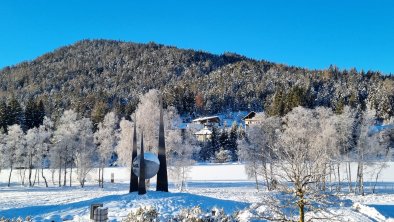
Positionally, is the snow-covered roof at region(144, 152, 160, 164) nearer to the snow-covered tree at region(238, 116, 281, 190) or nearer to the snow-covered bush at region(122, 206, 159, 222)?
the snow-covered bush at region(122, 206, 159, 222)

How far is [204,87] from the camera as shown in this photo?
152875mm

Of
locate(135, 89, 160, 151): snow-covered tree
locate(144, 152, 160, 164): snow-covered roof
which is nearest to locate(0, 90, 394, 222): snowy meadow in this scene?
locate(135, 89, 160, 151): snow-covered tree

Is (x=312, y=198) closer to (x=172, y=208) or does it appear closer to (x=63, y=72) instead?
(x=172, y=208)

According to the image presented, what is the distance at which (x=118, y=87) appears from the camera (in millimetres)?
169125

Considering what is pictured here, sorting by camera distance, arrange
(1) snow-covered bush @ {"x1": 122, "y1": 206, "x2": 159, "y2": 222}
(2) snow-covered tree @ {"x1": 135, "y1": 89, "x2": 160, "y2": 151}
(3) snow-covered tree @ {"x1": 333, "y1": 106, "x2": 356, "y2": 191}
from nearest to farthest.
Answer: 1. (1) snow-covered bush @ {"x1": 122, "y1": 206, "x2": 159, "y2": 222}
2. (2) snow-covered tree @ {"x1": 135, "y1": 89, "x2": 160, "y2": 151}
3. (3) snow-covered tree @ {"x1": 333, "y1": 106, "x2": 356, "y2": 191}

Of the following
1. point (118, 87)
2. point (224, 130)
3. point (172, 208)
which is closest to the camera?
point (172, 208)

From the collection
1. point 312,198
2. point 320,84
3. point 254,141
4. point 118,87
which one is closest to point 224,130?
point 254,141

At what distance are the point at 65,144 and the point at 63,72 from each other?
6014 inches

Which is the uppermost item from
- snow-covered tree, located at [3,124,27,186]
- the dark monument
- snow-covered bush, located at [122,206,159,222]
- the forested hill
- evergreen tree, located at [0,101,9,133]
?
the forested hill

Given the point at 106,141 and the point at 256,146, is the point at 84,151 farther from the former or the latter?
the point at 256,146

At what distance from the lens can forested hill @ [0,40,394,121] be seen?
103m

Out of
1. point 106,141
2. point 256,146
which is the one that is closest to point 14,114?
point 106,141

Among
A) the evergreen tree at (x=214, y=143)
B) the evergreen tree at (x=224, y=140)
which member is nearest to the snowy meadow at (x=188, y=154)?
the evergreen tree at (x=224, y=140)

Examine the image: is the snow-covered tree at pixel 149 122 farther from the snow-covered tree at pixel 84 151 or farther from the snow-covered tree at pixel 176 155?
the snow-covered tree at pixel 84 151
